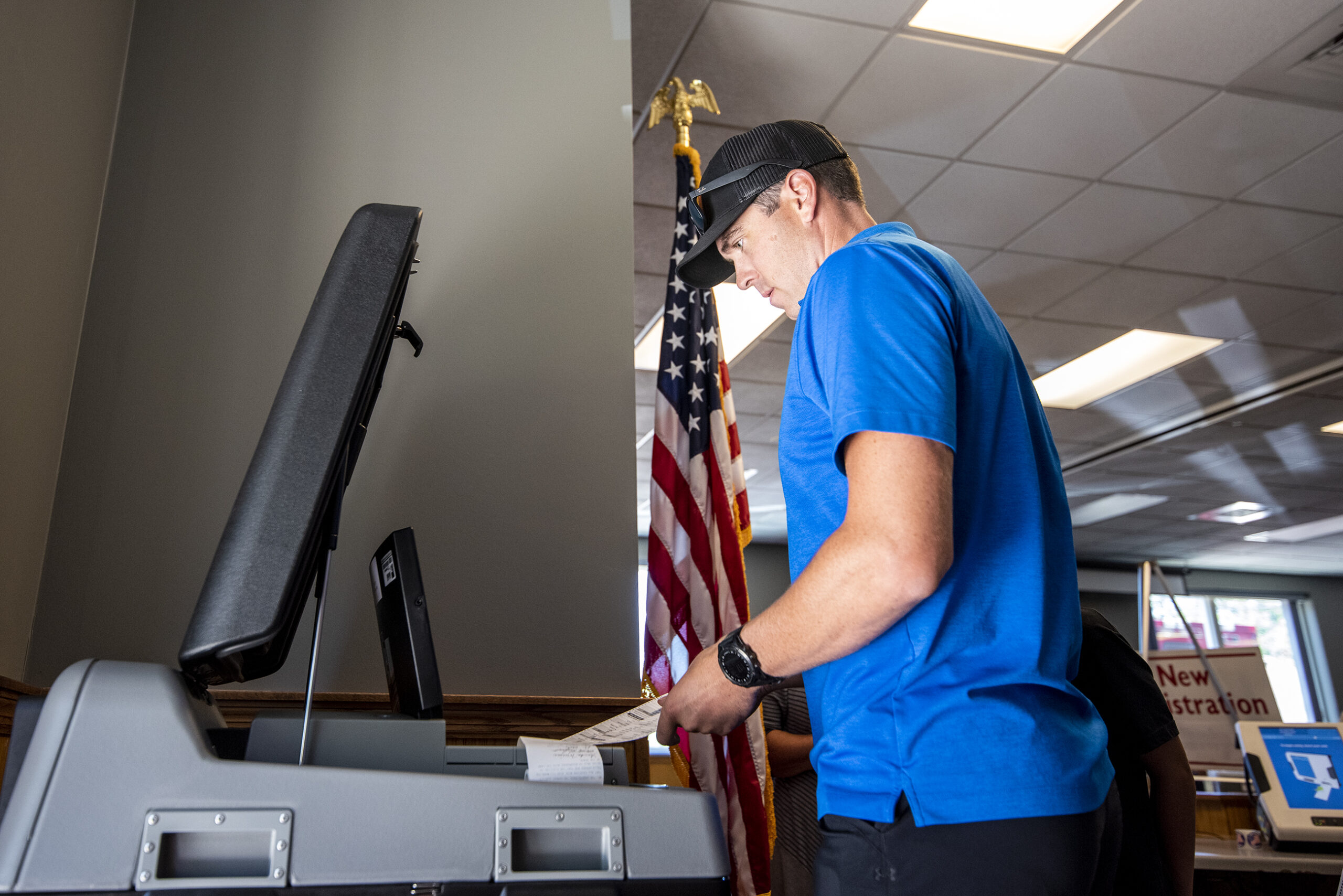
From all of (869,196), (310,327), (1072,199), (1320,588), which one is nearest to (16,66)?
(310,327)

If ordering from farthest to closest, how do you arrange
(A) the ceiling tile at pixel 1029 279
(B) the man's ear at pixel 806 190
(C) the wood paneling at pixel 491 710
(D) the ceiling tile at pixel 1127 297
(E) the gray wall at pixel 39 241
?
(D) the ceiling tile at pixel 1127 297, (A) the ceiling tile at pixel 1029 279, (C) the wood paneling at pixel 491 710, (E) the gray wall at pixel 39 241, (B) the man's ear at pixel 806 190

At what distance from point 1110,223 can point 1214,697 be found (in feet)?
6.52

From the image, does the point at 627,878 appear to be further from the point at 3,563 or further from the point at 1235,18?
the point at 1235,18

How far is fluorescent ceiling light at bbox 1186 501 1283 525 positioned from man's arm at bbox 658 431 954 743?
8.84 metres

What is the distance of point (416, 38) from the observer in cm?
196

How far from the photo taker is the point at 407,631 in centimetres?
93

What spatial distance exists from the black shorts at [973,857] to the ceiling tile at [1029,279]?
150 inches

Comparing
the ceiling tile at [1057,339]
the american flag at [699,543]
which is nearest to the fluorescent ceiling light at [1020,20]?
the american flag at [699,543]

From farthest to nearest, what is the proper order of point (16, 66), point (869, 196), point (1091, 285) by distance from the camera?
point (1091, 285), point (869, 196), point (16, 66)

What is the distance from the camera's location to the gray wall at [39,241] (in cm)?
123

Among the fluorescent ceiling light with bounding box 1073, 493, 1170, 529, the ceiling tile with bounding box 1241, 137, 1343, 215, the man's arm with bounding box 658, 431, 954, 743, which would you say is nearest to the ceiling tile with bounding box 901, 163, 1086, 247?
the ceiling tile with bounding box 1241, 137, 1343, 215

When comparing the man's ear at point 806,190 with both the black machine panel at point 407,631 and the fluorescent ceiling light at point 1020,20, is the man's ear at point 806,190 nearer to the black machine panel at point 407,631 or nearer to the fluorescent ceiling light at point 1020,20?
the black machine panel at point 407,631

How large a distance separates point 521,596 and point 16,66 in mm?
1096

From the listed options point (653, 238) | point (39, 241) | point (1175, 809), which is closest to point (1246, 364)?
point (653, 238)
